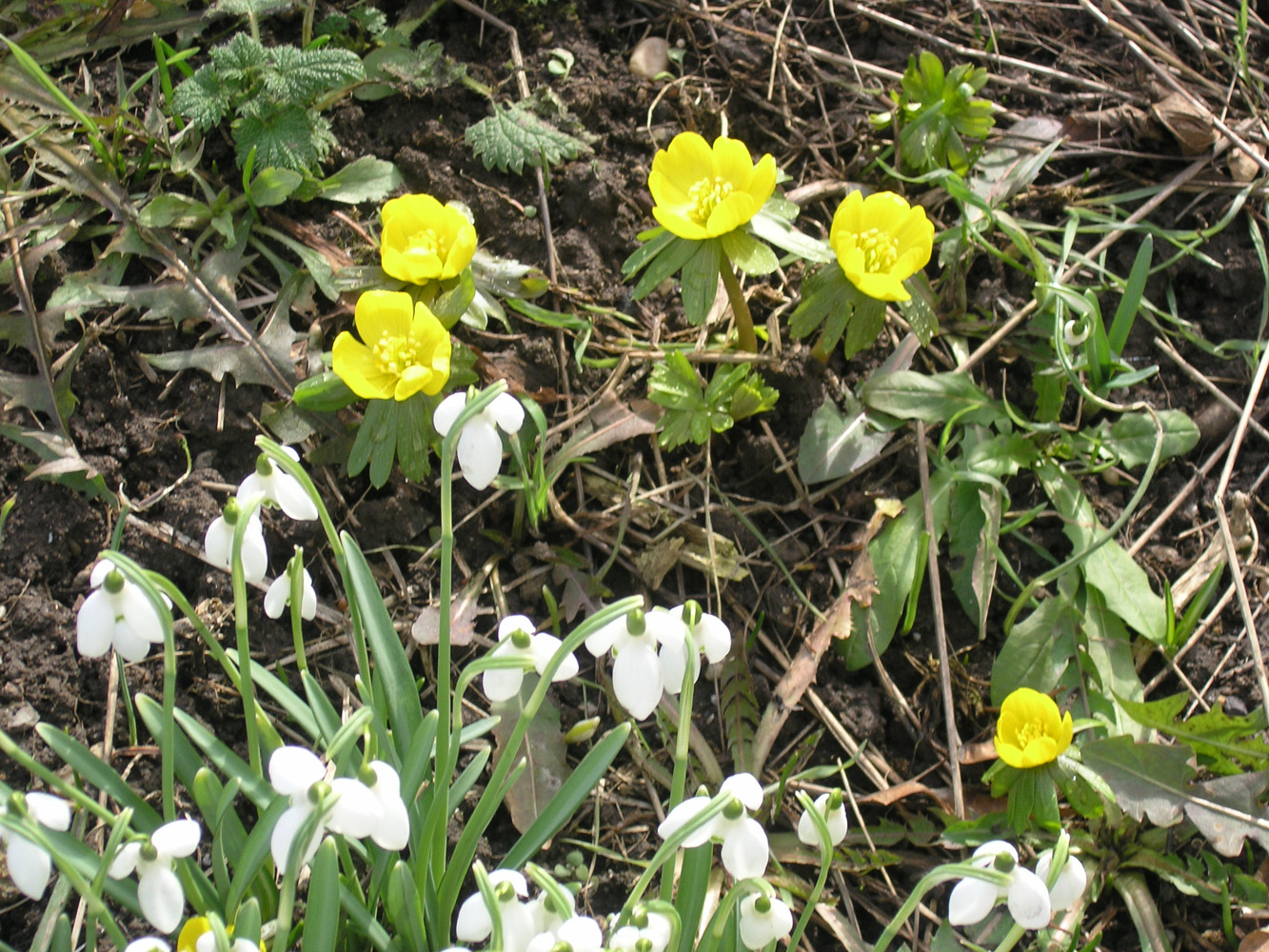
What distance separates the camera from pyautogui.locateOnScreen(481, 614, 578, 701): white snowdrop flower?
4.24 feet

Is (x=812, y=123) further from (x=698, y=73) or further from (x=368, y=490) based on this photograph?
(x=368, y=490)

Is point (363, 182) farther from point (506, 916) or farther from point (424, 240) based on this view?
point (506, 916)

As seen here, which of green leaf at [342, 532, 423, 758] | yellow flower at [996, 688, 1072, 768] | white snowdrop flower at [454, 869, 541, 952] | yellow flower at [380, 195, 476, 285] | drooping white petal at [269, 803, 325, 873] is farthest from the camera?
yellow flower at [380, 195, 476, 285]

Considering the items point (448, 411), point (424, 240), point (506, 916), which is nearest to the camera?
point (506, 916)

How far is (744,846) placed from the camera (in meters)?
1.20

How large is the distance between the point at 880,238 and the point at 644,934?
1.47 metres

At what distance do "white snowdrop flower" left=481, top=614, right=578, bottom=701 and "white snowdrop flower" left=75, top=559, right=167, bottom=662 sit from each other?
0.41 metres

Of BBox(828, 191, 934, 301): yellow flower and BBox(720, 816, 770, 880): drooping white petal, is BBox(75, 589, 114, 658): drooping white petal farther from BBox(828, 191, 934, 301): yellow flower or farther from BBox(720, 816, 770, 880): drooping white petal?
BBox(828, 191, 934, 301): yellow flower

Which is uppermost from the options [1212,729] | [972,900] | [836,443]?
[972,900]

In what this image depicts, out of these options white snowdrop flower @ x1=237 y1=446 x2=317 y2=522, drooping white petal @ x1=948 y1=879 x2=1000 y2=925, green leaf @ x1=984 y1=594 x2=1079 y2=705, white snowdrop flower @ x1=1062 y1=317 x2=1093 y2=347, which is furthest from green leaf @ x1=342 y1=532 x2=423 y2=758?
white snowdrop flower @ x1=1062 y1=317 x2=1093 y2=347

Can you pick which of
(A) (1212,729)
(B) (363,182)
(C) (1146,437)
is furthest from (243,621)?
(C) (1146,437)

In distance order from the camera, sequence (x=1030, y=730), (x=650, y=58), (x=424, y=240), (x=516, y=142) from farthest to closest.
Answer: (x=650, y=58) → (x=516, y=142) → (x=424, y=240) → (x=1030, y=730)

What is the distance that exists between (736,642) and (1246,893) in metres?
1.00

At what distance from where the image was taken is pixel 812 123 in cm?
261
